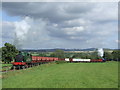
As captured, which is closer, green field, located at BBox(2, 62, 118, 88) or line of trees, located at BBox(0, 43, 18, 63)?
green field, located at BBox(2, 62, 118, 88)

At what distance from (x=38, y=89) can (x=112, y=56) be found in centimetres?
14197

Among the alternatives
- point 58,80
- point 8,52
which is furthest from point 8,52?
point 58,80

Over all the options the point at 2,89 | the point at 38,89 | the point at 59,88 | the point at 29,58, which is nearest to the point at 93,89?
the point at 59,88

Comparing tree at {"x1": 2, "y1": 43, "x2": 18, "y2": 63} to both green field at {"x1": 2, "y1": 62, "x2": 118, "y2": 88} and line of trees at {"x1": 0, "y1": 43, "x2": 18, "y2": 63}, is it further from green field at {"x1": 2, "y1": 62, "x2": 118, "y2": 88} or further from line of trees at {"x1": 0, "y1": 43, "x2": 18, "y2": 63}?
green field at {"x1": 2, "y1": 62, "x2": 118, "y2": 88}

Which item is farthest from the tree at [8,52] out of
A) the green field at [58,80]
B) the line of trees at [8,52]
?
the green field at [58,80]

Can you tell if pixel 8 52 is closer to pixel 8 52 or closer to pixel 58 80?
pixel 8 52

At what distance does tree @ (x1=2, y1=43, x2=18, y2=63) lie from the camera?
87.0 m

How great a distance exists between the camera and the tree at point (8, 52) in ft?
285

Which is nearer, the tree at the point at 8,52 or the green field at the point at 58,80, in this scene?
the green field at the point at 58,80

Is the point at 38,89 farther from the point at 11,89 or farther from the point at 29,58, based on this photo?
the point at 29,58

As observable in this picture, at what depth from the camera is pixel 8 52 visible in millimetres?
87688

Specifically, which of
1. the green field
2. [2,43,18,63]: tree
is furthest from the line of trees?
the green field

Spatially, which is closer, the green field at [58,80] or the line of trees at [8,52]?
the green field at [58,80]

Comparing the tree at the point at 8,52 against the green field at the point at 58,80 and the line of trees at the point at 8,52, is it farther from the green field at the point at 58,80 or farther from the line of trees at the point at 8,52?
the green field at the point at 58,80
